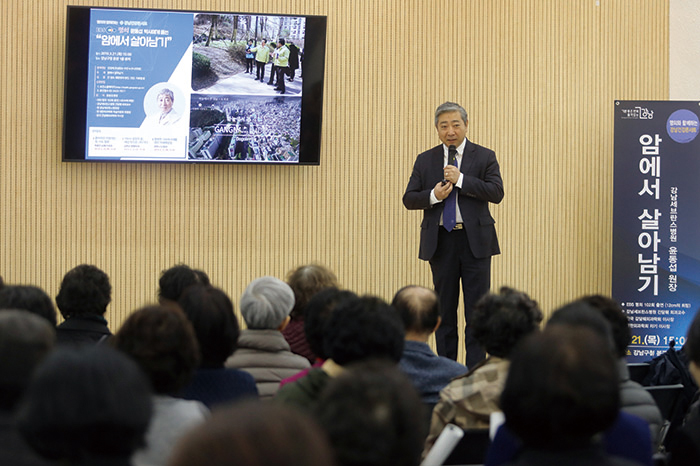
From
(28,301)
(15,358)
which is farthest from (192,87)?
(15,358)

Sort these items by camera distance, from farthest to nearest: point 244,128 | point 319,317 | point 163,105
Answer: point 244,128 < point 163,105 < point 319,317

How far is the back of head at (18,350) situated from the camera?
1.54m

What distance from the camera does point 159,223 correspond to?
552 cm

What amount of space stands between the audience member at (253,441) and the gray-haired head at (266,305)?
6.11ft

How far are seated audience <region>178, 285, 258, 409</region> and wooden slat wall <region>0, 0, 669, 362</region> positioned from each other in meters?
3.32

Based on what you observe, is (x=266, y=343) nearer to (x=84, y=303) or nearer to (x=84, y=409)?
(x=84, y=303)

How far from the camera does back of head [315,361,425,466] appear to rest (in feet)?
3.73

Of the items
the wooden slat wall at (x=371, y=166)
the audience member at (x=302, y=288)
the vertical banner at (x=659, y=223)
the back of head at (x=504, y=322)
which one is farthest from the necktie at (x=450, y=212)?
the back of head at (x=504, y=322)

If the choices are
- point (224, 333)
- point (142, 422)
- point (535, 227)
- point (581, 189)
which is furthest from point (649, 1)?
point (142, 422)

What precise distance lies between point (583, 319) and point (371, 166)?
3758mm

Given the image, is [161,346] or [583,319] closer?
[161,346]

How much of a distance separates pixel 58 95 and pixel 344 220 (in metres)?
2.19

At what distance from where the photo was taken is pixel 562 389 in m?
1.29

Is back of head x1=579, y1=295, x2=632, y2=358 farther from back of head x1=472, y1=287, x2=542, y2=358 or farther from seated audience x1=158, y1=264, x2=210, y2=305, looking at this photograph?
seated audience x1=158, y1=264, x2=210, y2=305
